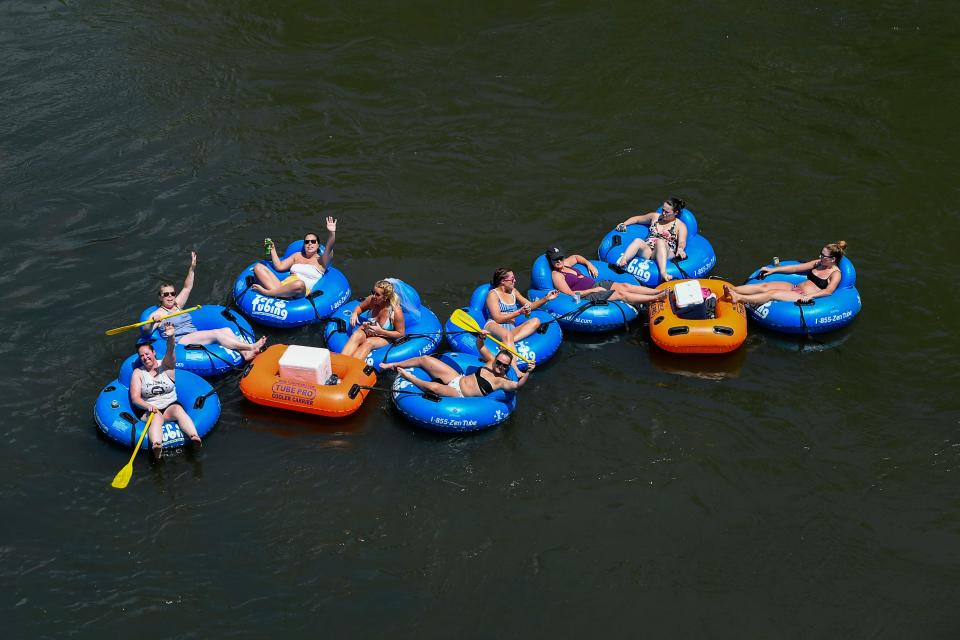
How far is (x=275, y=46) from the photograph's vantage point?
18688 mm

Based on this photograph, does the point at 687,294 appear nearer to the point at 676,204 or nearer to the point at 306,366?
the point at 676,204

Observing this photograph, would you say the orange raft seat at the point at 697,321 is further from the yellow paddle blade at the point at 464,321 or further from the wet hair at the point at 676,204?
the yellow paddle blade at the point at 464,321

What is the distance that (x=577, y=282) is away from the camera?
487 inches

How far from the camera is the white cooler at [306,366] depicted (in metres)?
10.8

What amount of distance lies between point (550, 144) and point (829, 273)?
5.63m

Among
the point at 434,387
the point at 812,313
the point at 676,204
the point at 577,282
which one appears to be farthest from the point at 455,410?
the point at 812,313

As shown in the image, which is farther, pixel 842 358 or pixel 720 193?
pixel 720 193

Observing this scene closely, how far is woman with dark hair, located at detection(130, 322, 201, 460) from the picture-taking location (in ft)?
33.4

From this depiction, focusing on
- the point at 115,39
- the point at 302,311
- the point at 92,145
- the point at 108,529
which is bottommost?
the point at 108,529

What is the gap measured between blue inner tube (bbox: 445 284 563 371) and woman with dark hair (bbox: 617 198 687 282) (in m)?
1.60

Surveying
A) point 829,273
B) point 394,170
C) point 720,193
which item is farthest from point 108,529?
point 720,193

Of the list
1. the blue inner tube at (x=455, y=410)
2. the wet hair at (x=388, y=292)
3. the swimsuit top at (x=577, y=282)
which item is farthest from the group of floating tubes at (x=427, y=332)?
the wet hair at (x=388, y=292)

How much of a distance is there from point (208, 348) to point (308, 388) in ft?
4.70

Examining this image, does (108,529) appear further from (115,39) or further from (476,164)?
(115,39)
